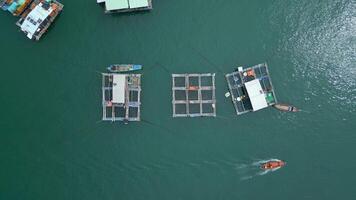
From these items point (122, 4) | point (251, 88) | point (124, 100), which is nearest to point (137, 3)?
point (122, 4)


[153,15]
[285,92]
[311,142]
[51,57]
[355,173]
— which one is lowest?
[355,173]

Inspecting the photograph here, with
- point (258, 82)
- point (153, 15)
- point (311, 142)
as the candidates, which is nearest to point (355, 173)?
point (311, 142)

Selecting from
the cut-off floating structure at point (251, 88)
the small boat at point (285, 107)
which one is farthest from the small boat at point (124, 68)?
the small boat at point (285, 107)

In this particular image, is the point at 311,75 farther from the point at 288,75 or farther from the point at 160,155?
the point at 160,155

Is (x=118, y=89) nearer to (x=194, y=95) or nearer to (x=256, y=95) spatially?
(x=194, y=95)

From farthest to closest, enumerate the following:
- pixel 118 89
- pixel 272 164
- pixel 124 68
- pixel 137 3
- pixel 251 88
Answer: pixel 124 68, pixel 137 3, pixel 118 89, pixel 272 164, pixel 251 88

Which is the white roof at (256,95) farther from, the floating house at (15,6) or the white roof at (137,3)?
the floating house at (15,6)
